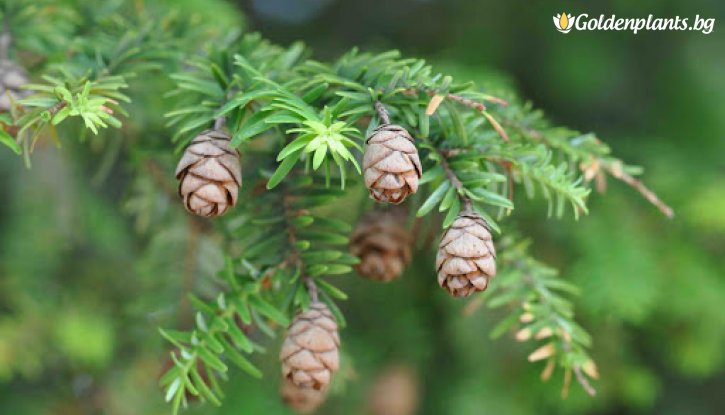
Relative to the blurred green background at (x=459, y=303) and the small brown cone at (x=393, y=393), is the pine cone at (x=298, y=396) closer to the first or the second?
the blurred green background at (x=459, y=303)

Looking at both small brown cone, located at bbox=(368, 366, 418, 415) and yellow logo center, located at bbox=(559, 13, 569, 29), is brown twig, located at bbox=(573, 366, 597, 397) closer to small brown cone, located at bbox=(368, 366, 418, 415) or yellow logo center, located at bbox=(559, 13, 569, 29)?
small brown cone, located at bbox=(368, 366, 418, 415)

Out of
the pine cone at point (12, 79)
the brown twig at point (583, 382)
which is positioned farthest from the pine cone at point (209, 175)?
the brown twig at point (583, 382)

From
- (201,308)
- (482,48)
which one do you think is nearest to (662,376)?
(482,48)

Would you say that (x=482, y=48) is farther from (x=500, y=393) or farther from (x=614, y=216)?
(x=500, y=393)

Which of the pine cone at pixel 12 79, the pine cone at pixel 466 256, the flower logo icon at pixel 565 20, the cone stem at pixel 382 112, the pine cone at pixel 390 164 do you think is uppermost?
the flower logo icon at pixel 565 20

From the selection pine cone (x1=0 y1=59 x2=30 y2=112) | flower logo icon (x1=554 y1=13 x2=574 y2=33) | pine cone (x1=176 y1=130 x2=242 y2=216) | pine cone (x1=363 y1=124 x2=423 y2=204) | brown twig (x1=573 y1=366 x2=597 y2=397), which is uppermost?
flower logo icon (x1=554 y1=13 x2=574 y2=33)

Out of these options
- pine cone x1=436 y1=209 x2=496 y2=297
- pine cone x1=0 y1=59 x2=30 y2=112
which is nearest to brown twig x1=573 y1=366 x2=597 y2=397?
pine cone x1=436 y1=209 x2=496 y2=297

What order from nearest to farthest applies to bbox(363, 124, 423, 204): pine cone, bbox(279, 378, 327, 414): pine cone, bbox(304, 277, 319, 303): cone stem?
bbox(363, 124, 423, 204): pine cone → bbox(304, 277, 319, 303): cone stem → bbox(279, 378, 327, 414): pine cone
